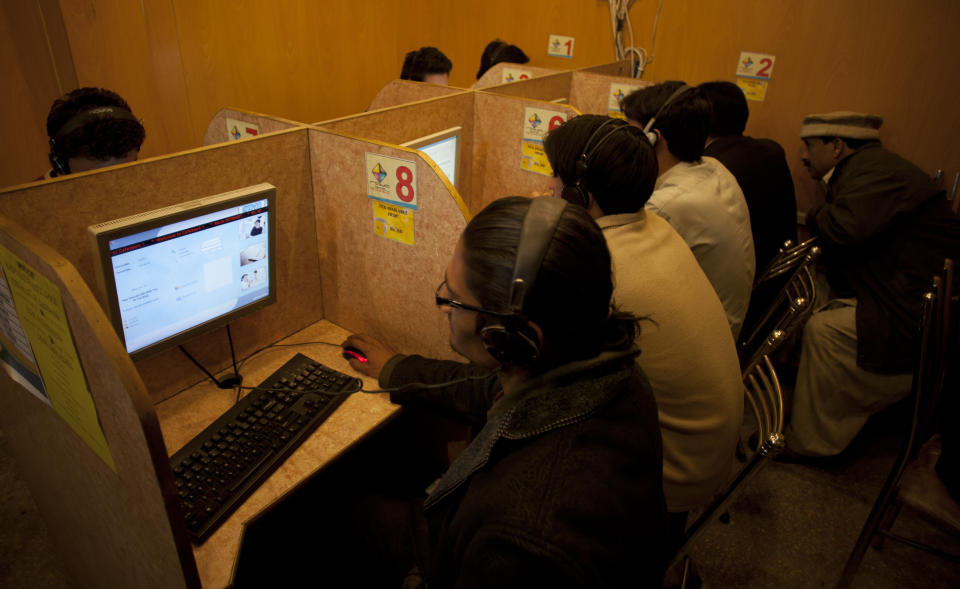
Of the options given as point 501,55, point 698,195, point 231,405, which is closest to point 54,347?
point 231,405

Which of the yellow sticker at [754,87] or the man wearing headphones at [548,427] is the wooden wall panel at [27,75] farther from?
the yellow sticker at [754,87]

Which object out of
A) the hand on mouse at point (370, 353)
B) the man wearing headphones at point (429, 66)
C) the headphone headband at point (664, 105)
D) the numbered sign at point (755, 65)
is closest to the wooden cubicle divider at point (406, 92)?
the man wearing headphones at point (429, 66)

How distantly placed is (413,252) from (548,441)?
77 cm

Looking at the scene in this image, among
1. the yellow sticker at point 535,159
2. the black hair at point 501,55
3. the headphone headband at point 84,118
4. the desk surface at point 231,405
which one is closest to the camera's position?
the desk surface at point 231,405

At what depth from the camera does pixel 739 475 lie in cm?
108

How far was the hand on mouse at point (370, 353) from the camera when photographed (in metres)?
1.39

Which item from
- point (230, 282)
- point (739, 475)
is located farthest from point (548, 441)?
point (230, 282)

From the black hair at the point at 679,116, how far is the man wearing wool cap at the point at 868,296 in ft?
2.71

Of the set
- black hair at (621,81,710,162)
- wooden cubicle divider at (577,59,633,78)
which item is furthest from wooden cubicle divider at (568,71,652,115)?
black hair at (621,81,710,162)

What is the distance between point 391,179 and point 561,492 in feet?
2.93

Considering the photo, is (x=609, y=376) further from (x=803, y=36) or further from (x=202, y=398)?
(x=803, y=36)

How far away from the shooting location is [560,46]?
12.3ft

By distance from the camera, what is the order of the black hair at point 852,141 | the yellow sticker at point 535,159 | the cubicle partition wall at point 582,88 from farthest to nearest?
the cubicle partition wall at point 582,88
the black hair at point 852,141
the yellow sticker at point 535,159

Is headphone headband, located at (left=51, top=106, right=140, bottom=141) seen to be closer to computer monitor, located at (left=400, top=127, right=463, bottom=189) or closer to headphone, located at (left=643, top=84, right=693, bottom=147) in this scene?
computer monitor, located at (left=400, top=127, right=463, bottom=189)
